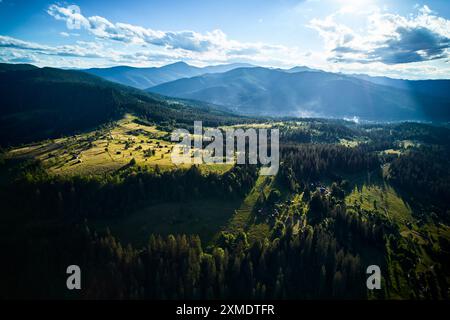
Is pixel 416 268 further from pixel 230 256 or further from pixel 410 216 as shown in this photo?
pixel 230 256

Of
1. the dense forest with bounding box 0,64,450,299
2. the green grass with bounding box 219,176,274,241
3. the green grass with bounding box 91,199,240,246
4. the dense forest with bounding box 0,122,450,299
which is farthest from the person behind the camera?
the green grass with bounding box 219,176,274,241

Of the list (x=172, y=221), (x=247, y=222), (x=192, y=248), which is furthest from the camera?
(x=247, y=222)

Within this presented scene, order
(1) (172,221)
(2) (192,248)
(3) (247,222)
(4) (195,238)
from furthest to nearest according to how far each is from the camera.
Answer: (3) (247,222)
(1) (172,221)
(4) (195,238)
(2) (192,248)

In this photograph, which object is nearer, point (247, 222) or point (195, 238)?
point (195, 238)

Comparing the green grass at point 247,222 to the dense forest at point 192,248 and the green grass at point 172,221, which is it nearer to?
the dense forest at point 192,248

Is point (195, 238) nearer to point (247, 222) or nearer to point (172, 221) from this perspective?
point (172, 221)

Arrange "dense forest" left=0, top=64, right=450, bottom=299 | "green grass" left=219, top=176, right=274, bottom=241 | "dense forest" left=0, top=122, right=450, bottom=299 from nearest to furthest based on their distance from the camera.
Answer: "dense forest" left=0, top=122, right=450, bottom=299 → "dense forest" left=0, top=64, right=450, bottom=299 → "green grass" left=219, top=176, right=274, bottom=241

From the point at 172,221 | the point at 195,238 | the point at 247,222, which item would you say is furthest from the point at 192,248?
the point at 247,222

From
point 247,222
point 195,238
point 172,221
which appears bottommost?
point 247,222

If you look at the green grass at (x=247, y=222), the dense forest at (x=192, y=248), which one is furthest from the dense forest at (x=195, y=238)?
the green grass at (x=247, y=222)

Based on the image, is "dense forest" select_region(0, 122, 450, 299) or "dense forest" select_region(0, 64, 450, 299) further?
"dense forest" select_region(0, 64, 450, 299)

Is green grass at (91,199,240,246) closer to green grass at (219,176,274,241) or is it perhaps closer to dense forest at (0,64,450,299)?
dense forest at (0,64,450,299)

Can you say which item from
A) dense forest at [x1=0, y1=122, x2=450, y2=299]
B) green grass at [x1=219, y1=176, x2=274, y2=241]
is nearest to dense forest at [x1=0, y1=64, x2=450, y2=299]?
dense forest at [x1=0, y1=122, x2=450, y2=299]
